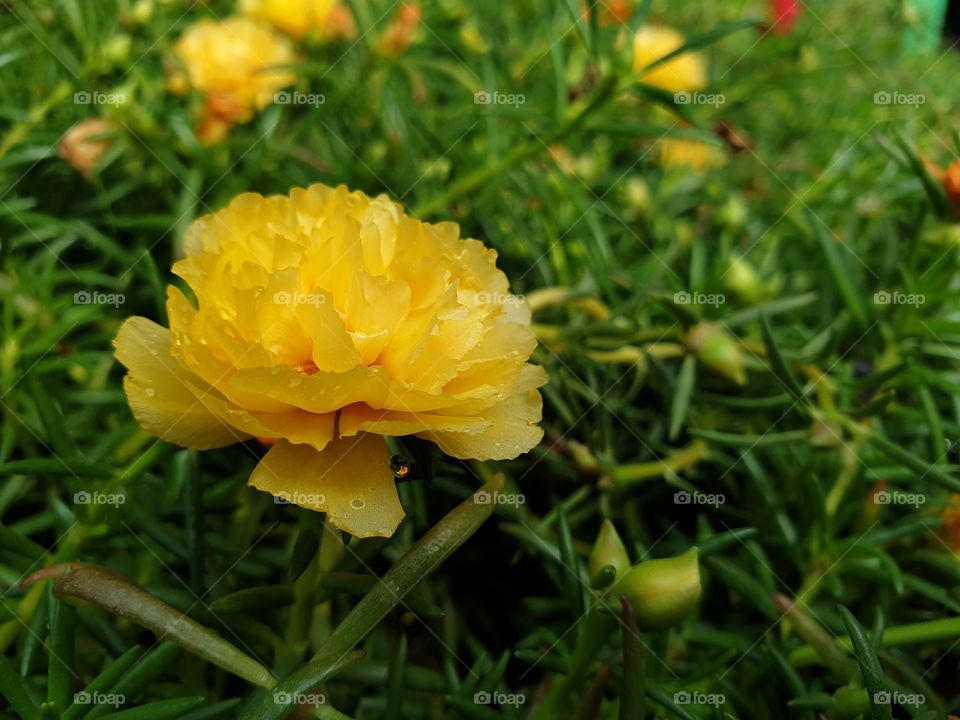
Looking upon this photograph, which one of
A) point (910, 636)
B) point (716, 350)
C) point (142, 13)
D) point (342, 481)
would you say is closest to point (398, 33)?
point (142, 13)

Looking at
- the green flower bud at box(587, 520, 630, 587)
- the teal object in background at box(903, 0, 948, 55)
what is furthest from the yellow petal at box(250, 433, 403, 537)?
the teal object in background at box(903, 0, 948, 55)

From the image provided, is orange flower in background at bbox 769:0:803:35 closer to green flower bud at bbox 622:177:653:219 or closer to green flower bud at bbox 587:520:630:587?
green flower bud at bbox 622:177:653:219

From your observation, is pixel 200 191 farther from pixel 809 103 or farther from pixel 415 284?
pixel 809 103

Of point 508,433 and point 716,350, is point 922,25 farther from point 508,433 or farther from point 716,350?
point 508,433

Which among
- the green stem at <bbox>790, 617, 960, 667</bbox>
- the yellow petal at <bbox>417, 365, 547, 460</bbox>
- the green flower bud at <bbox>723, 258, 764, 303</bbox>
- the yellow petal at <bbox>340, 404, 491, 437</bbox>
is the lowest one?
the green stem at <bbox>790, 617, 960, 667</bbox>

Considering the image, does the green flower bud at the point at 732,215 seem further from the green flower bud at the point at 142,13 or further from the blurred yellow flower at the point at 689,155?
the green flower bud at the point at 142,13

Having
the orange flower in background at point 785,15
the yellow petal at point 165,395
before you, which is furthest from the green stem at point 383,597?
the orange flower in background at point 785,15

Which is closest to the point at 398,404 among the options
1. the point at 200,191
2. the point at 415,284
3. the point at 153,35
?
the point at 415,284
